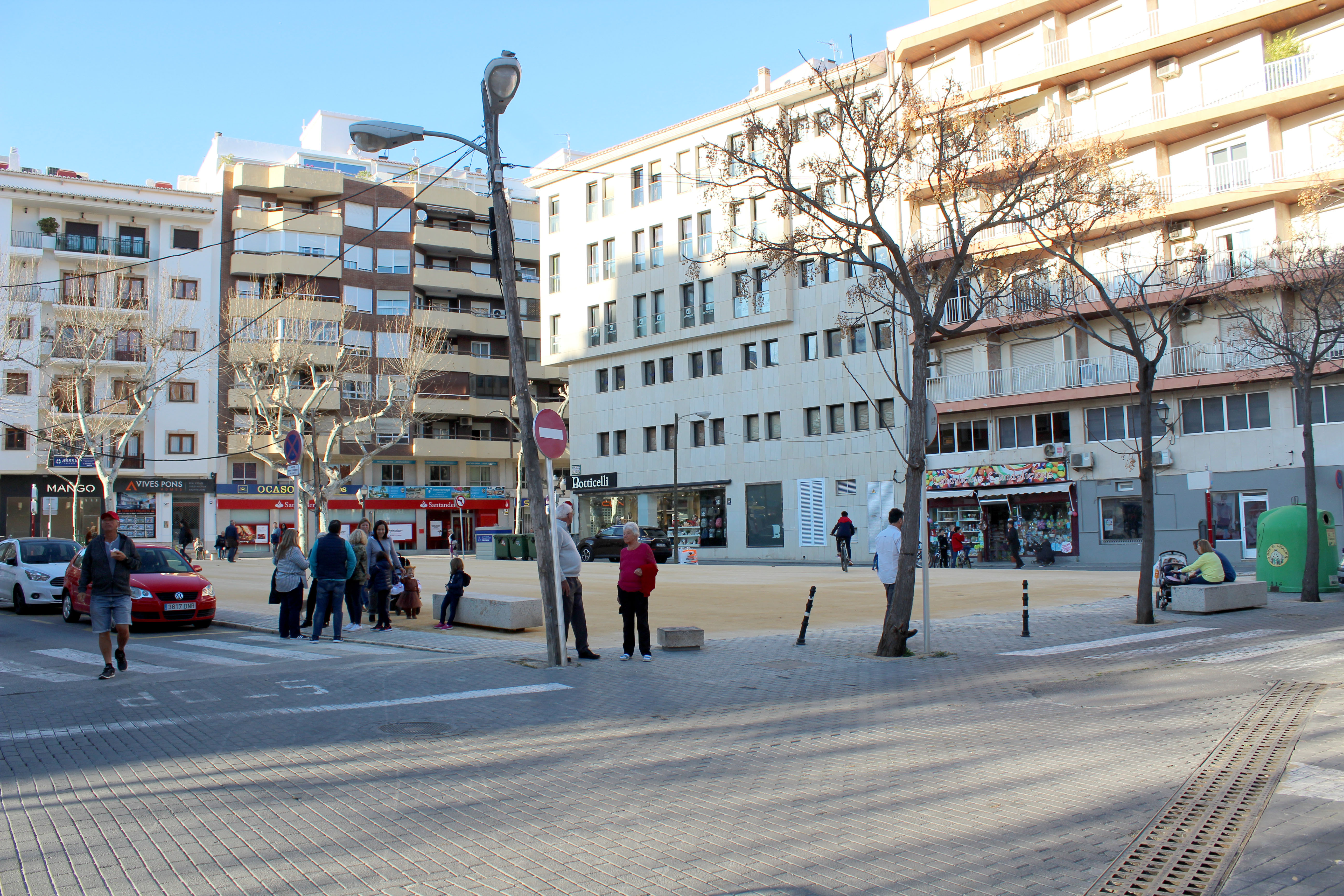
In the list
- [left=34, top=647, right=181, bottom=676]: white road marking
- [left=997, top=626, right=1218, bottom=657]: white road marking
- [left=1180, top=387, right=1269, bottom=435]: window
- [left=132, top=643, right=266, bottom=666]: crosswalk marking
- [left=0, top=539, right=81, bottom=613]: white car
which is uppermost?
[left=1180, top=387, right=1269, bottom=435]: window

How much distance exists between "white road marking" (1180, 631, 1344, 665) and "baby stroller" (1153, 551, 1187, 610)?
350cm

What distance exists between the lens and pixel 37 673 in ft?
36.7

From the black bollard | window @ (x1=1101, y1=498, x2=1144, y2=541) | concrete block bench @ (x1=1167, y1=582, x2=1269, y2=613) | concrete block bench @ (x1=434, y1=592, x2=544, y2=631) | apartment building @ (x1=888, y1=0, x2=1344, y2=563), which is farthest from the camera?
window @ (x1=1101, y1=498, x2=1144, y2=541)

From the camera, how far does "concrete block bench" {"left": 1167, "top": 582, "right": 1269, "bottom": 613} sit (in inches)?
641

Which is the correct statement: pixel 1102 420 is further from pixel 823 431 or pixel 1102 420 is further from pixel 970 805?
pixel 970 805

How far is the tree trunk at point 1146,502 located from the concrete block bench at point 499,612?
9.04m

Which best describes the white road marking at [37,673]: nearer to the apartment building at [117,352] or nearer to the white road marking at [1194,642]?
the white road marking at [1194,642]

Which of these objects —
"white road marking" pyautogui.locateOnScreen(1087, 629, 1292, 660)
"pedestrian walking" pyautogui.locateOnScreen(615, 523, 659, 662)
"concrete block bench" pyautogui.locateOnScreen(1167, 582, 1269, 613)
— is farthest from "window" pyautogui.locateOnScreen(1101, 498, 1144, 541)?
"pedestrian walking" pyautogui.locateOnScreen(615, 523, 659, 662)

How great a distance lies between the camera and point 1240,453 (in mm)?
32938

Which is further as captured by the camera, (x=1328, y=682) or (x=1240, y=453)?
(x=1240, y=453)

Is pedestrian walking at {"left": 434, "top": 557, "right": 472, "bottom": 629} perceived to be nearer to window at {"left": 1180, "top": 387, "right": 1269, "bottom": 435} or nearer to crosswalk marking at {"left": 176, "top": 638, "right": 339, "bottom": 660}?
crosswalk marking at {"left": 176, "top": 638, "right": 339, "bottom": 660}

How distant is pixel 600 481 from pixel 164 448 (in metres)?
24.4

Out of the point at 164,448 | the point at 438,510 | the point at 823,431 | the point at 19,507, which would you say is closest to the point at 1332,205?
the point at 823,431

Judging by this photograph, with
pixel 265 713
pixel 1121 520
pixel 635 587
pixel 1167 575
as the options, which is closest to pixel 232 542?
pixel 1121 520
